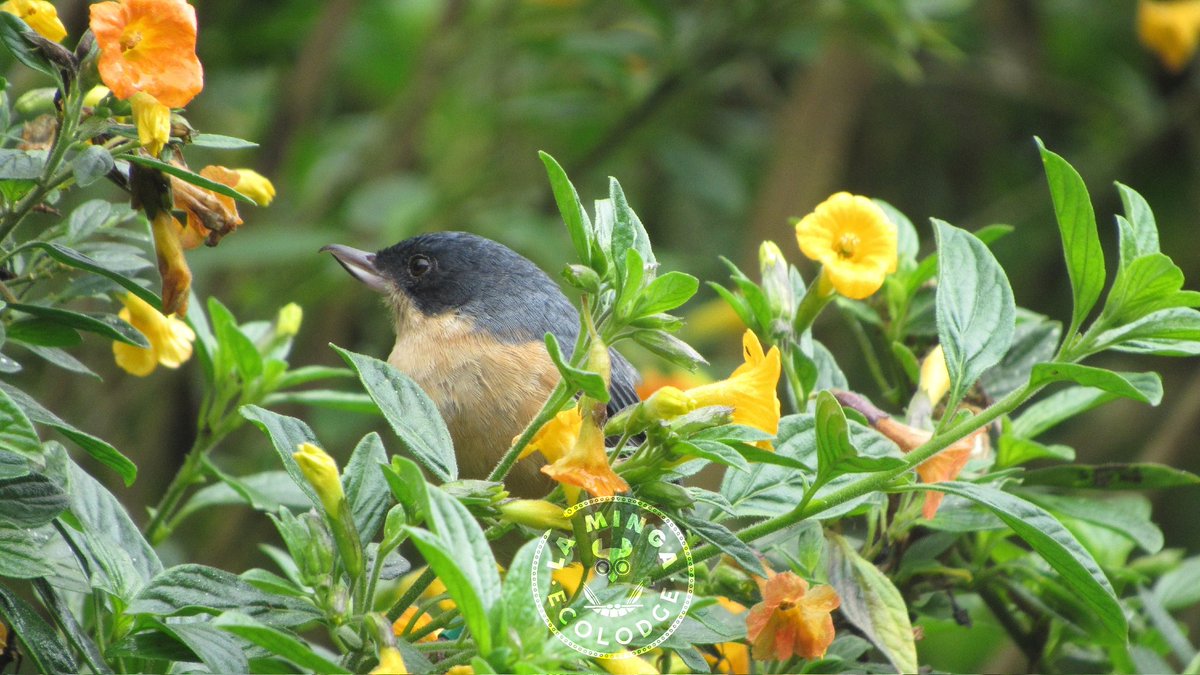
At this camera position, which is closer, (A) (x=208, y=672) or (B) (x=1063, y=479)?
(A) (x=208, y=672)

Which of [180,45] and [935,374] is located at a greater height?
[180,45]

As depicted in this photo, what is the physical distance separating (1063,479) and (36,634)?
2087 millimetres

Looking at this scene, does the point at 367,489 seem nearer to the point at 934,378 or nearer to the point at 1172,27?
the point at 934,378

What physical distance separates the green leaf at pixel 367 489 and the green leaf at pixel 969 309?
2.98 ft

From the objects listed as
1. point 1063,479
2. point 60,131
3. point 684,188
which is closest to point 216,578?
point 60,131

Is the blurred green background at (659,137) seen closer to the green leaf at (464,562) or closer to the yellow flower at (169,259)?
the yellow flower at (169,259)

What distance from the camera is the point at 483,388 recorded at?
3.38m

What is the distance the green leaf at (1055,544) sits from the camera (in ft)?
6.56

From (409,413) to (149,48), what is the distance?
66 centimetres

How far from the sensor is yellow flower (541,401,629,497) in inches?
73.4

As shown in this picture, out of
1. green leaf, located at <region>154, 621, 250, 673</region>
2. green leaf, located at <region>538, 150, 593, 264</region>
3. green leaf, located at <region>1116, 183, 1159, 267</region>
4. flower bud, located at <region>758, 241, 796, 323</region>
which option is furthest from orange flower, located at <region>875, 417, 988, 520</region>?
green leaf, located at <region>154, 621, 250, 673</region>

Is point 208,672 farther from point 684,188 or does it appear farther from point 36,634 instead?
point 684,188

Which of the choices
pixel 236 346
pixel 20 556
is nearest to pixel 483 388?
pixel 236 346

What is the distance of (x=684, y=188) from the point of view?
627 centimetres
